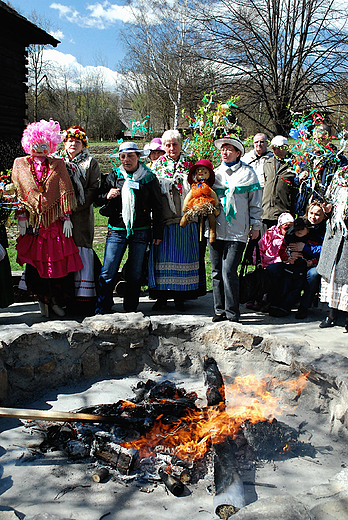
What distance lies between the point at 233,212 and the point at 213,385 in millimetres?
1913

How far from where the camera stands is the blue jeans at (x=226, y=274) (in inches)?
169

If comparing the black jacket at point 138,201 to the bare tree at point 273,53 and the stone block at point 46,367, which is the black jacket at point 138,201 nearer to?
the stone block at point 46,367

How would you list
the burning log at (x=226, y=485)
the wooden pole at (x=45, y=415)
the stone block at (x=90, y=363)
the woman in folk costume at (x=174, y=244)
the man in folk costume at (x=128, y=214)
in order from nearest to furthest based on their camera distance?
the burning log at (x=226, y=485) < the wooden pole at (x=45, y=415) < the stone block at (x=90, y=363) < the man in folk costume at (x=128, y=214) < the woman in folk costume at (x=174, y=244)

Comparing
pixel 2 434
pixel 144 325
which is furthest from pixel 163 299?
pixel 2 434

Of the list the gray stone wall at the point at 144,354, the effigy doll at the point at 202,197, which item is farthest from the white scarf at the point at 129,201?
the gray stone wall at the point at 144,354

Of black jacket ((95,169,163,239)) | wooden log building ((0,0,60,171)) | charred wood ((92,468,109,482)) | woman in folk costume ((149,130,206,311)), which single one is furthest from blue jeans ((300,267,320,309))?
wooden log building ((0,0,60,171))

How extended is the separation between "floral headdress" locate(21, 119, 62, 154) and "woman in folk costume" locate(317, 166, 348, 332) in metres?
2.77

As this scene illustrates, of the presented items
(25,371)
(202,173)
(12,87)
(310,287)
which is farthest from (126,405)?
(12,87)

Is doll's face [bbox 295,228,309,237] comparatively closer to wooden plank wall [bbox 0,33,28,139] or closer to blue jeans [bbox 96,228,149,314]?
blue jeans [bbox 96,228,149,314]

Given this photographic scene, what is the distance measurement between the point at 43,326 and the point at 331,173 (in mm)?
3308

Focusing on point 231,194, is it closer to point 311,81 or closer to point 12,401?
point 12,401

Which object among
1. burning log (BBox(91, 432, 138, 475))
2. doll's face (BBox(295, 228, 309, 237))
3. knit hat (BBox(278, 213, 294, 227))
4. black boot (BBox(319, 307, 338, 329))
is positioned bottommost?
burning log (BBox(91, 432, 138, 475))

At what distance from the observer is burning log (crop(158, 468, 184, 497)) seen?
7.25 ft

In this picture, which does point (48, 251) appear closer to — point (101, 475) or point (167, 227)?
point (167, 227)
